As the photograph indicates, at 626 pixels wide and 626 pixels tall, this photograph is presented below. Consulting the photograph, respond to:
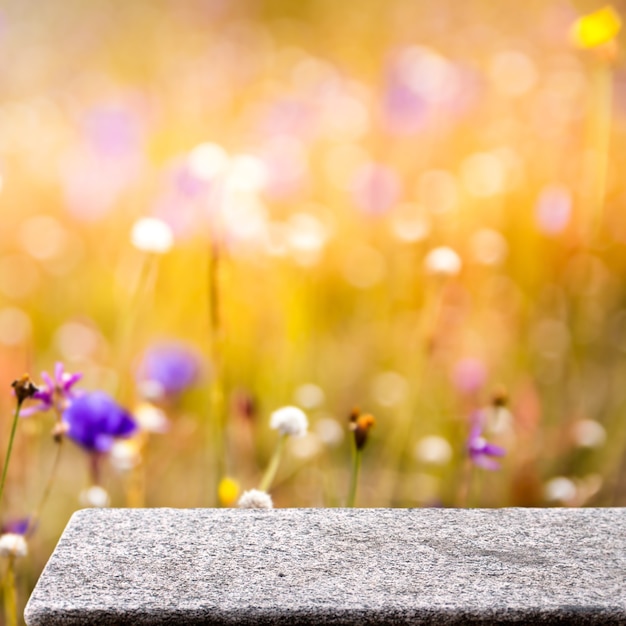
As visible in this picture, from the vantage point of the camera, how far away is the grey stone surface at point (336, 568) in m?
0.61

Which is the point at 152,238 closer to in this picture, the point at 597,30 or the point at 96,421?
the point at 96,421

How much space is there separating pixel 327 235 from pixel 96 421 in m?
1.02

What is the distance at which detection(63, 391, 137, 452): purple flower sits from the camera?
37.7 inches

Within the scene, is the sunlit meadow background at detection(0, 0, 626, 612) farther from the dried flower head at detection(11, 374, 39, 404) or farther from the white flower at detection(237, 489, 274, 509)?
the dried flower head at detection(11, 374, 39, 404)

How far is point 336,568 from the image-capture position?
0.68 m

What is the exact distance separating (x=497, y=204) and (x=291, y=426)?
1240mm

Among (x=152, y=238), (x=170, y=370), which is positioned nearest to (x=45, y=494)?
(x=152, y=238)

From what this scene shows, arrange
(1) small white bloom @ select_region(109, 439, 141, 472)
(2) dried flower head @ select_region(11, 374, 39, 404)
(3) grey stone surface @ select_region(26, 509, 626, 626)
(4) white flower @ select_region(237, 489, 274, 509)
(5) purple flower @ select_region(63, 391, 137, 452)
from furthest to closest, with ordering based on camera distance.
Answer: (1) small white bloom @ select_region(109, 439, 141, 472)
(5) purple flower @ select_region(63, 391, 137, 452)
(4) white flower @ select_region(237, 489, 274, 509)
(2) dried flower head @ select_region(11, 374, 39, 404)
(3) grey stone surface @ select_region(26, 509, 626, 626)

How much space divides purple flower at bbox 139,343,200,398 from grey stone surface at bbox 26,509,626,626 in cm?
64

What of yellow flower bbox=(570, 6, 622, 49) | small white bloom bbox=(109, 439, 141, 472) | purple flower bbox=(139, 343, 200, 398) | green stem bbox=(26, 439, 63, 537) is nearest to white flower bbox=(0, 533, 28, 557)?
green stem bbox=(26, 439, 63, 537)

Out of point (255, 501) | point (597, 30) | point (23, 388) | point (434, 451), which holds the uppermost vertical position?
point (597, 30)

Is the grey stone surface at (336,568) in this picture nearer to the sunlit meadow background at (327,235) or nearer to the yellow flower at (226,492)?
the yellow flower at (226,492)

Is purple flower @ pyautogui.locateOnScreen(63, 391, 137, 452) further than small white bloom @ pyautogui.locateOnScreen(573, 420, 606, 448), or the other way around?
small white bloom @ pyautogui.locateOnScreen(573, 420, 606, 448)

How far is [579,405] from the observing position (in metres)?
1.56
